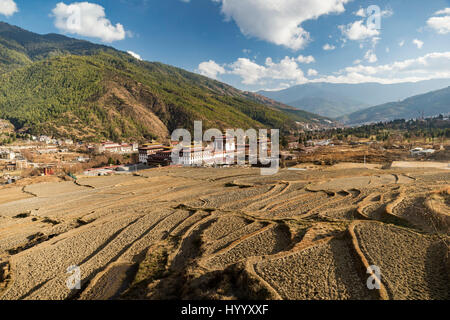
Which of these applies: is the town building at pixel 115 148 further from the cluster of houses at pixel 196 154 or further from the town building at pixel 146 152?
the cluster of houses at pixel 196 154

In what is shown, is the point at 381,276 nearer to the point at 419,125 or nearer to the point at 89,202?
the point at 89,202

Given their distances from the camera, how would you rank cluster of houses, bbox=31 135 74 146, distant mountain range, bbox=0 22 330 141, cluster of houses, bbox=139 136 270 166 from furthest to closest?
distant mountain range, bbox=0 22 330 141 < cluster of houses, bbox=31 135 74 146 < cluster of houses, bbox=139 136 270 166

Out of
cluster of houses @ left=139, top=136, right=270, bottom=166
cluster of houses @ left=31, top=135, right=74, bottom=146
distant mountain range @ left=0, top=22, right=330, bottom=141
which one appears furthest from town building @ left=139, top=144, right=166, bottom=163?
cluster of houses @ left=31, top=135, right=74, bottom=146

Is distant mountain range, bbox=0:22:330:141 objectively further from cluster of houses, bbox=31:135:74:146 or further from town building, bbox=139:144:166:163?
town building, bbox=139:144:166:163

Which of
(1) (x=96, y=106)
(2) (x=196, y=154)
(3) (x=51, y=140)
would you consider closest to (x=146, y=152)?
(2) (x=196, y=154)

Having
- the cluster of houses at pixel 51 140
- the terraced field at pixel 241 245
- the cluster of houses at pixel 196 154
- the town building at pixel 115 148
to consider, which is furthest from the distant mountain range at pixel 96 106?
the terraced field at pixel 241 245

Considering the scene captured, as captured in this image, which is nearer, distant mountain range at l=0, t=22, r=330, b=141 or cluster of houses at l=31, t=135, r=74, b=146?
cluster of houses at l=31, t=135, r=74, b=146

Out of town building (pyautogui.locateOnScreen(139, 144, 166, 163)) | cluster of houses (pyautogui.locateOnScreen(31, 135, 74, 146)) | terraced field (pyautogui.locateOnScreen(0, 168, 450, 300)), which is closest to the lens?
terraced field (pyautogui.locateOnScreen(0, 168, 450, 300))

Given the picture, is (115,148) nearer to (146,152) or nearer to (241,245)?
(146,152)
